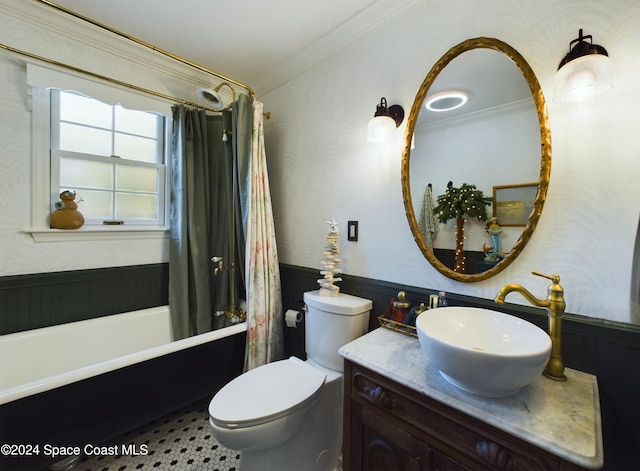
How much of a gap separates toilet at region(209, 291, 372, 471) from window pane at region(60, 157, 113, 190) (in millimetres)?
1825

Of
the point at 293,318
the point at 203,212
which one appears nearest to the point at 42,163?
the point at 203,212

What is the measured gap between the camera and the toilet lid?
1120 mm

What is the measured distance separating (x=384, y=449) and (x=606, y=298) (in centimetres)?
94

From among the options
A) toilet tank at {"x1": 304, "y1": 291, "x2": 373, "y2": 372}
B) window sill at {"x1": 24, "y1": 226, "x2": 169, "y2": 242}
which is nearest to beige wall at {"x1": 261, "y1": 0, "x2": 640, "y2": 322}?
toilet tank at {"x1": 304, "y1": 291, "x2": 373, "y2": 372}

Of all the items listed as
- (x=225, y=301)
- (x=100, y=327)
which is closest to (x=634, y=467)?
(x=225, y=301)

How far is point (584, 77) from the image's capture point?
0.90 metres

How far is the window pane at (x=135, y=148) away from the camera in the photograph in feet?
7.13

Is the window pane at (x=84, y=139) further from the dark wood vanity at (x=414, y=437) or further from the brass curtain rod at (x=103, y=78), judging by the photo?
the dark wood vanity at (x=414, y=437)

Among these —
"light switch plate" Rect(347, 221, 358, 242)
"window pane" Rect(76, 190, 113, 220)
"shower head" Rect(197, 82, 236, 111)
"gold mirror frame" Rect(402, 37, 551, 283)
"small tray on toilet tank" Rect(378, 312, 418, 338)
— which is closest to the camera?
"gold mirror frame" Rect(402, 37, 551, 283)

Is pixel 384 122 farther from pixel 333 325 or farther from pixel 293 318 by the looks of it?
pixel 293 318

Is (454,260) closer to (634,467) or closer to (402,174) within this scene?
(402,174)

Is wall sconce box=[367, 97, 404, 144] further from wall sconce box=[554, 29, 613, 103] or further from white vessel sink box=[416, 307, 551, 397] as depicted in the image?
white vessel sink box=[416, 307, 551, 397]

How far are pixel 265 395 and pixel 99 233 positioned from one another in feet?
5.70

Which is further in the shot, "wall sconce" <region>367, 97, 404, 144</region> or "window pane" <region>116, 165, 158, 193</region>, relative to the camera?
"window pane" <region>116, 165, 158, 193</region>
